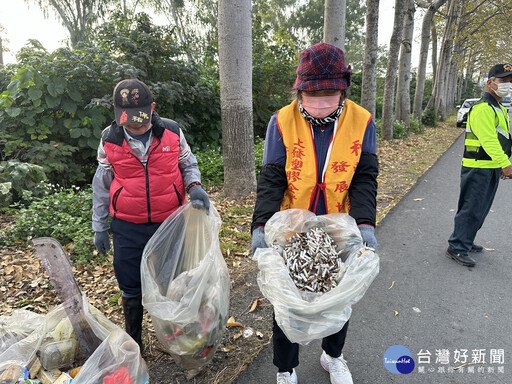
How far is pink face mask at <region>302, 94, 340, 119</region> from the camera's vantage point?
1.66 m

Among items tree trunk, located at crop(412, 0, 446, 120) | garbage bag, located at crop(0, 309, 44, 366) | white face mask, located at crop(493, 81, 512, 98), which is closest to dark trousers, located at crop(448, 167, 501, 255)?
white face mask, located at crop(493, 81, 512, 98)

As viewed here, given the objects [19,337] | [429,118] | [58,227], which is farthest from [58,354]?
[429,118]

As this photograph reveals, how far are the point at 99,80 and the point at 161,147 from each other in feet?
14.3

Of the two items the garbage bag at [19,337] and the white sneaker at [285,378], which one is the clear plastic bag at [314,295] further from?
the garbage bag at [19,337]

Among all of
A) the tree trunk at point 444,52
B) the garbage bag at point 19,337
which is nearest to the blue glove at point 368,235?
the garbage bag at point 19,337

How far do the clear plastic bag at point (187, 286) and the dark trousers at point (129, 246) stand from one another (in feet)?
0.31

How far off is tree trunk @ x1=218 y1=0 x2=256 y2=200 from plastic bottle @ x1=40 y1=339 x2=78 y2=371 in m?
3.31

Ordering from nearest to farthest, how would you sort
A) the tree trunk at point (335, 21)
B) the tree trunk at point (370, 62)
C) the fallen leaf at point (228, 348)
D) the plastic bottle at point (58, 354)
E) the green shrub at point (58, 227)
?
the plastic bottle at point (58, 354), the fallen leaf at point (228, 348), the green shrub at point (58, 227), the tree trunk at point (335, 21), the tree trunk at point (370, 62)

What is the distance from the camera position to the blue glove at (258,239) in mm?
1726

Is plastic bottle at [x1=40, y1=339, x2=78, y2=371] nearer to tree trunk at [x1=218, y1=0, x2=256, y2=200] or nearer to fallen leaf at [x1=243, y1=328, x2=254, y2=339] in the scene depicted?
fallen leaf at [x1=243, y1=328, x2=254, y2=339]

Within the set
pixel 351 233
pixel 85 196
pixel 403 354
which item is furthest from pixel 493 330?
pixel 85 196

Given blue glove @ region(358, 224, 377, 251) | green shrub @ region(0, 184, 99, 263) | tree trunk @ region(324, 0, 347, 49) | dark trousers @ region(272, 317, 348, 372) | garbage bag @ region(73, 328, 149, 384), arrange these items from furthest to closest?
tree trunk @ region(324, 0, 347, 49), green shrub @ region(0, 184, 99, 263), dark trousers @ region(272, 317, 348, 372), blue glove @ region(358, 224, 377, 251), garbage bag @ region(73, 328, 149, 384)

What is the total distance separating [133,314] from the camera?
2.22m

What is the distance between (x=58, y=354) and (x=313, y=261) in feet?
5.02
